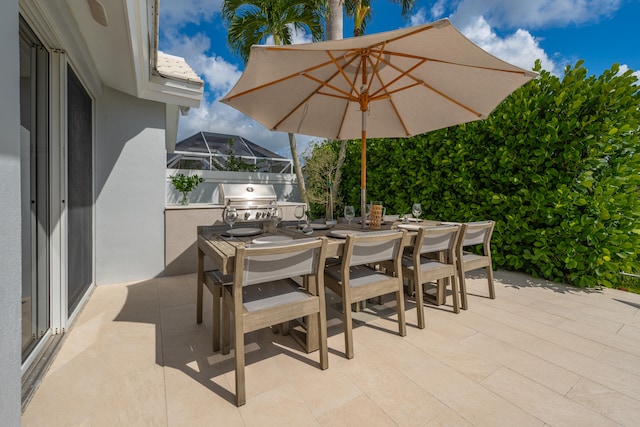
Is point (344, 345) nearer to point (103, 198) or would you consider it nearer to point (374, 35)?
point (374, 35)

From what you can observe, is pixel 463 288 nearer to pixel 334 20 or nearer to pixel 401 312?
pixel 401 312

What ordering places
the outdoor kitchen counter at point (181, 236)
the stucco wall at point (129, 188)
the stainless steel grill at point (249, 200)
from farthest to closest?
the stainless steel grill at point (249, 200), the outdoor kitchen counter at point (181, 236), the stucco wall at point (129, 188)

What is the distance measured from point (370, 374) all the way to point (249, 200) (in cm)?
437

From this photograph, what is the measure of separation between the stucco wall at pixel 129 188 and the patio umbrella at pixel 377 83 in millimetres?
1985

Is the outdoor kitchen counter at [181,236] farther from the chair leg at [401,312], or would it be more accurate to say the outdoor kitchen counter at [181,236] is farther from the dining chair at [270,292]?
the chair leg at [401,312]

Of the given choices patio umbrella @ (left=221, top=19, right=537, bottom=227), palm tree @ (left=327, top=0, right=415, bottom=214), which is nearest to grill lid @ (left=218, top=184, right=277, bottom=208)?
palm tree @ (left=327, top=0, right=415, bottom=214)

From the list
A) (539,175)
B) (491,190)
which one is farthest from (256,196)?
(539,175)

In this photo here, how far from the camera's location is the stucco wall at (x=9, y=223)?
3.53ft

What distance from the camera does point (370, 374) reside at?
1987 millimetres

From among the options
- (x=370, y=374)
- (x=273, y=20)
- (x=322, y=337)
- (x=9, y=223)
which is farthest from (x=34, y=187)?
(x=273, y=20)

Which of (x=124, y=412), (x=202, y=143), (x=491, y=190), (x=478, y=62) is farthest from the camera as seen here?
(x=202, y=143)

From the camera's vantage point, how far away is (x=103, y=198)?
393 cm

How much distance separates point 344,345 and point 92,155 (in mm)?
3816

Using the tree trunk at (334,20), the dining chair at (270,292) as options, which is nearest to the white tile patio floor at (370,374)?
the dining chair at (270,292)
